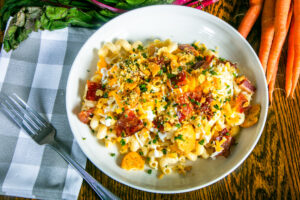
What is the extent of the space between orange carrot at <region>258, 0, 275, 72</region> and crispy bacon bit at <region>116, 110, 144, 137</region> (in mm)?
1381

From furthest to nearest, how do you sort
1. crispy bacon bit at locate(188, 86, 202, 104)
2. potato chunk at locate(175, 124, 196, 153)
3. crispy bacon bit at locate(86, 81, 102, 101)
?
crispy bacon bit at locate(86, 81, 102, 101), crispy bacon bit at locate(188, 86, 202, 104), potato chunk at locate(175, 124, 196, 153)

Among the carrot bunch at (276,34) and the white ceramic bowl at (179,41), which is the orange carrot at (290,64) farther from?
the white ceramic bowl at (179,41)

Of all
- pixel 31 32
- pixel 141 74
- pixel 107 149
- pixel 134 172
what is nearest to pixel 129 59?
pixel 141 74

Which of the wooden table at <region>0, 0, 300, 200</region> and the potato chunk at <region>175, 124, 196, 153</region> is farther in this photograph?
the wooden table at <region>0, 0, 300, 200</region>

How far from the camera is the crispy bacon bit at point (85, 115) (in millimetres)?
2195

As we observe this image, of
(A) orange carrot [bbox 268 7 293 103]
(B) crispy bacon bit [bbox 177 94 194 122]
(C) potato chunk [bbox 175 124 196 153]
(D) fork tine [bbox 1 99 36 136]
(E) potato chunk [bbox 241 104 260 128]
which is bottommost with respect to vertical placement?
(D) fork tine [bbox 1 99 36 136]

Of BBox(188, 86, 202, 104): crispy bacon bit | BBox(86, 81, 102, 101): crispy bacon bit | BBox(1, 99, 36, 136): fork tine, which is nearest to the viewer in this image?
BBox(188, 86, 202, 104): crispy bacon bit

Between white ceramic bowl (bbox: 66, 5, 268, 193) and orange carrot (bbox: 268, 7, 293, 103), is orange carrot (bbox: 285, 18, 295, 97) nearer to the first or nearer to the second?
orange carrot (bbox: 268, 7, 293, 103)

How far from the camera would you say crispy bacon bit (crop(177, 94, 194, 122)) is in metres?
2.03

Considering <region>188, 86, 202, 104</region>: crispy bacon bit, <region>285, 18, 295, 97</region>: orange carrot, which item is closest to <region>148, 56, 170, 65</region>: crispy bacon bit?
<region>188, 86, 202, 104</region>: crispy bacon bit

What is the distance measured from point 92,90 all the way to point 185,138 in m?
0.88

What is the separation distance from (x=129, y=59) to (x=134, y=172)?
3.12 feet

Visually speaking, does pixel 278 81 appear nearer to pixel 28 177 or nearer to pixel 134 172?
pixel 134 172

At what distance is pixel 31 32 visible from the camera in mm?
2615
